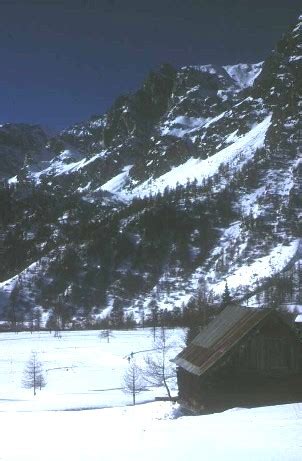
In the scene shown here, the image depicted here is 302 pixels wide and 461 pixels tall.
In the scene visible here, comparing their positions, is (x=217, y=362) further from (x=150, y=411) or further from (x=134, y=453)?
(x=134, y=453)

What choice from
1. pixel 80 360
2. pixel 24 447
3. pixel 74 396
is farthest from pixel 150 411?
pixel 80 360

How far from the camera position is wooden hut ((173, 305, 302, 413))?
3072 centimetres

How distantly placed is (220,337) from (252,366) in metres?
2.47

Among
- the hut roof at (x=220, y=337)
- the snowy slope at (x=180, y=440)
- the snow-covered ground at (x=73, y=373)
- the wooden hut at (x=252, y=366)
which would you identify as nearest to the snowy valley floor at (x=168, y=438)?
the snowy slope at (x=180, y=440)

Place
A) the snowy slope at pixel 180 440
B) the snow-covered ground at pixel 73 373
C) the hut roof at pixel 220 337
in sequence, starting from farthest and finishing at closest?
1. the snow-covered ground at pixel 73 373
2. the hut roof at pixel 220 337
3. the snowy slope at pixel 180 440

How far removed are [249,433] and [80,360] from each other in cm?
8764

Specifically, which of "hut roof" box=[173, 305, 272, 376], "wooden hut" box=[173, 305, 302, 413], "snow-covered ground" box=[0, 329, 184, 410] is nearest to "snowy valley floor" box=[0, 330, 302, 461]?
"wooden hut" box=[173, 305, 302, 413]

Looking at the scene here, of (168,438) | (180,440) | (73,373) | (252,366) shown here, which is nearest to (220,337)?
(252,366)

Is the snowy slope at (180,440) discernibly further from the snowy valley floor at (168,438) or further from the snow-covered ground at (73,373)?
the snow-covered ground at (73,373)

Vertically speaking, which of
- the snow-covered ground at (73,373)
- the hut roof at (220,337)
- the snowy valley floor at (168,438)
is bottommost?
the snow-covered ground at (73,373)

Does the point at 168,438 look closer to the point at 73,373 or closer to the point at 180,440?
the point at 180,440

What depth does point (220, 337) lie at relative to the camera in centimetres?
3250

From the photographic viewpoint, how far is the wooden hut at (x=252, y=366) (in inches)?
1209

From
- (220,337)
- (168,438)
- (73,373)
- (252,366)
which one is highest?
(220,337)
